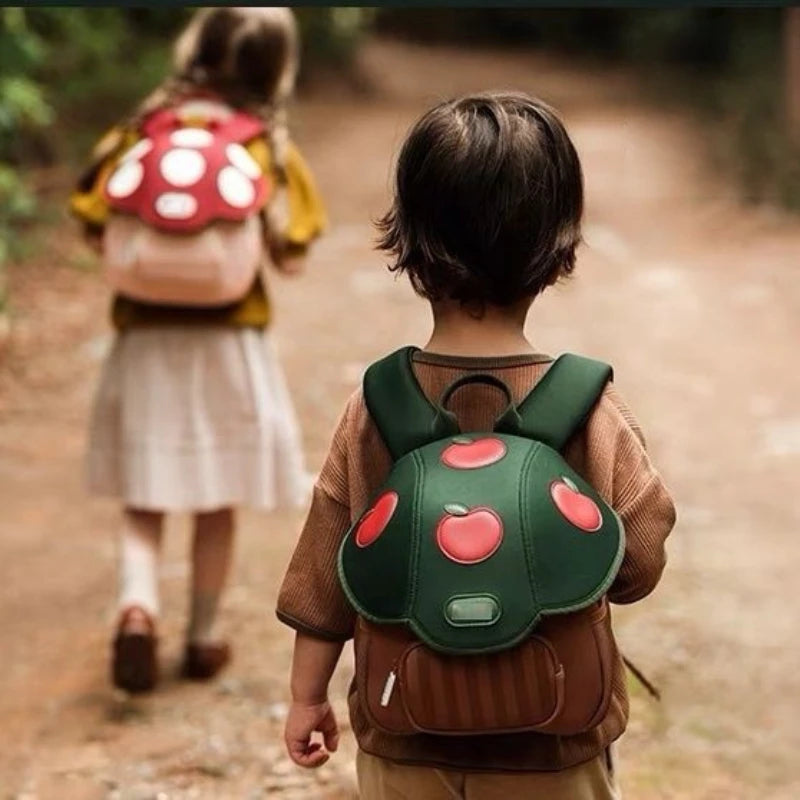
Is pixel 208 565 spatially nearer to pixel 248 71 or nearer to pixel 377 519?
pixel 248 71

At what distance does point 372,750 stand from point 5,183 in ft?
22.1

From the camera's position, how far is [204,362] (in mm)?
4156

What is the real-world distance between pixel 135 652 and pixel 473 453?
7.31ft

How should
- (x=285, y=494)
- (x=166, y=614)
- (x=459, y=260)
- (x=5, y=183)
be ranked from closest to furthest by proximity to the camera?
1. (x=459, y=260)
2. (x=285, y=494)
3. (x=166, y=614)
4. (x=5, y=183)

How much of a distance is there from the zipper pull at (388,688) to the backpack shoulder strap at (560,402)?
0.36 m

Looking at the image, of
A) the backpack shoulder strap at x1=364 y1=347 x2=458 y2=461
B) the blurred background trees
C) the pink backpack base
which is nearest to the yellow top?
the pink backpack base

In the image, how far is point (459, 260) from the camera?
219 cm

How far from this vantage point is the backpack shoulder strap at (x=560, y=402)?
2.15 metres

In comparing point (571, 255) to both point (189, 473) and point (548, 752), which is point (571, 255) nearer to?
point (548, 752)

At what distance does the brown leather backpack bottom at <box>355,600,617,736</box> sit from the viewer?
2041mm

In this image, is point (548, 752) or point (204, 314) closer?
point (548, 752)

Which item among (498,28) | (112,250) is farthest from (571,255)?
(498,28)

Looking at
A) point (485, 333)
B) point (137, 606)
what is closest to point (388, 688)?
point (485, 333)

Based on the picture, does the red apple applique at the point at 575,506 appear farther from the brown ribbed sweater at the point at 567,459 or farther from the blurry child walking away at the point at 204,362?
the blurry child walking away at the point at 204,362
